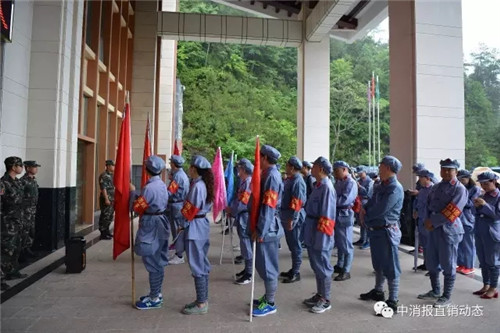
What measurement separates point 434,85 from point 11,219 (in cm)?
752

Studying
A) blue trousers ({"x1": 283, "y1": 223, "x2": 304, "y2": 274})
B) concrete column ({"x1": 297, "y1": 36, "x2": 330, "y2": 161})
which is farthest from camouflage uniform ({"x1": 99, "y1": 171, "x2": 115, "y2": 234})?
concrete column ({"x1": 297, "y1": 36, "x2": 330, "y2": 161})

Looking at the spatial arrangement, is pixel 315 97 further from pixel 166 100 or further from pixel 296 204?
pixel 296 204

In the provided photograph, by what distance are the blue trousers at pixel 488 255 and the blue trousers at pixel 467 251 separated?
1.02 meters

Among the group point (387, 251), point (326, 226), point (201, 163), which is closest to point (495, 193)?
point (387, 251)

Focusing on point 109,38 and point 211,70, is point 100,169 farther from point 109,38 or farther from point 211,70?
point 211,70

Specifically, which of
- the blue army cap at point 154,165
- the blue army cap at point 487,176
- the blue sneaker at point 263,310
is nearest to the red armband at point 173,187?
the blue army cap at point 154,165

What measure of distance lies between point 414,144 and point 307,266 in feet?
10.7

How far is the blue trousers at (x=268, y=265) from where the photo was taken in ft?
13.4

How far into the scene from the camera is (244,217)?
5703 millimetres

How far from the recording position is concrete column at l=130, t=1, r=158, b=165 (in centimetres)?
1332

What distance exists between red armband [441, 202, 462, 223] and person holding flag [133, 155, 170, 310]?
3.27 metres

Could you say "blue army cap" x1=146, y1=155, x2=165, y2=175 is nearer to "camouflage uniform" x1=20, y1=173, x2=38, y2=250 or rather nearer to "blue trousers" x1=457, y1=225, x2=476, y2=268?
"camouflage uniform" x1=20, y1=173, x2=38, y2=250

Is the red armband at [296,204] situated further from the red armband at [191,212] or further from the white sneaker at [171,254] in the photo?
the white sneaker at [171,254]

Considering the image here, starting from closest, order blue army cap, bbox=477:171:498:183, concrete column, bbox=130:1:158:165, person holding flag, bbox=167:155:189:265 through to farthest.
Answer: blue army cap, bbox=477:171:498:183 < person holding flag, bbox=167:155:189:265 < concrete column, bbox=130:1:158:165
